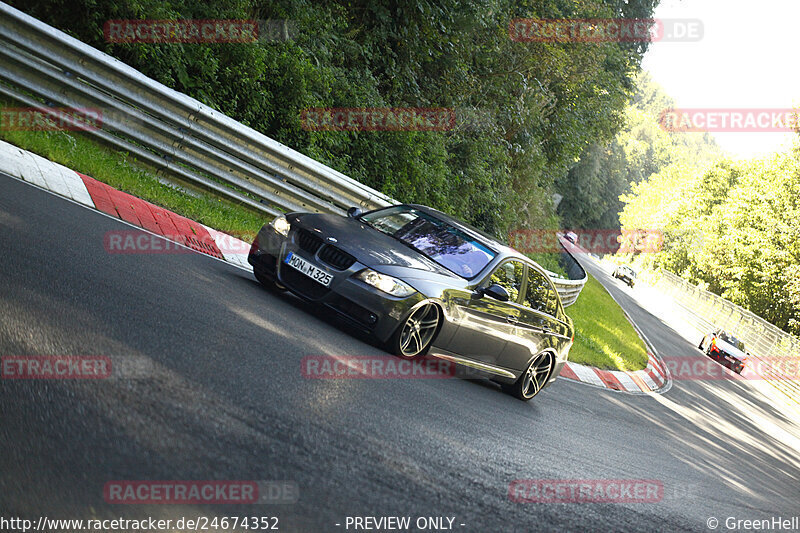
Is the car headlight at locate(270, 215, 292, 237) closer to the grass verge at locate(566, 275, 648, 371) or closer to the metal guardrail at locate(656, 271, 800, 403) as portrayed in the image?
the grass verge at locate(566, 275, 648, 371)

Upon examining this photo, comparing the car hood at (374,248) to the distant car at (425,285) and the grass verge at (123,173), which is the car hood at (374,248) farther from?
the grass verge at (123,173)

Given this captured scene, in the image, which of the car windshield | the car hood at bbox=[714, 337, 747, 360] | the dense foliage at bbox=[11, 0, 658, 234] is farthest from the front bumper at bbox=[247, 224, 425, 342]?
the car hood at bbox=[714, 337, 747, 360]

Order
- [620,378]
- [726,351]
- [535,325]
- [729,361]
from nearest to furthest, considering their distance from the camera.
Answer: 1. [535,325]
2. [620,378]
3. [729,361]
4. [726,351]

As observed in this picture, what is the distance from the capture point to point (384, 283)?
6820 millimetres

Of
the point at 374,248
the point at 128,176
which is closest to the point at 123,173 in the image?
the point at 128,176

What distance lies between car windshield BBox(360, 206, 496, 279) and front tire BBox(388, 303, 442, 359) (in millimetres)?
845

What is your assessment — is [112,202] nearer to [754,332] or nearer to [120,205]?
[120,205]

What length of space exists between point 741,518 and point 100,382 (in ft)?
19.1

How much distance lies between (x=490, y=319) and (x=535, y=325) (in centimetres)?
110

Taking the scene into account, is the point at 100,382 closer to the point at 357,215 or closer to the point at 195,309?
the point at 195,309

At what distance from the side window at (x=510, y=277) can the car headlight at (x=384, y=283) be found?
60.9 inches

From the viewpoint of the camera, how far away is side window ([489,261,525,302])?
8.26 meters

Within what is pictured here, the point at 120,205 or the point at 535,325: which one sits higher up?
the point at 120,205

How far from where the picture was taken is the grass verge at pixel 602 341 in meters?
15.4
